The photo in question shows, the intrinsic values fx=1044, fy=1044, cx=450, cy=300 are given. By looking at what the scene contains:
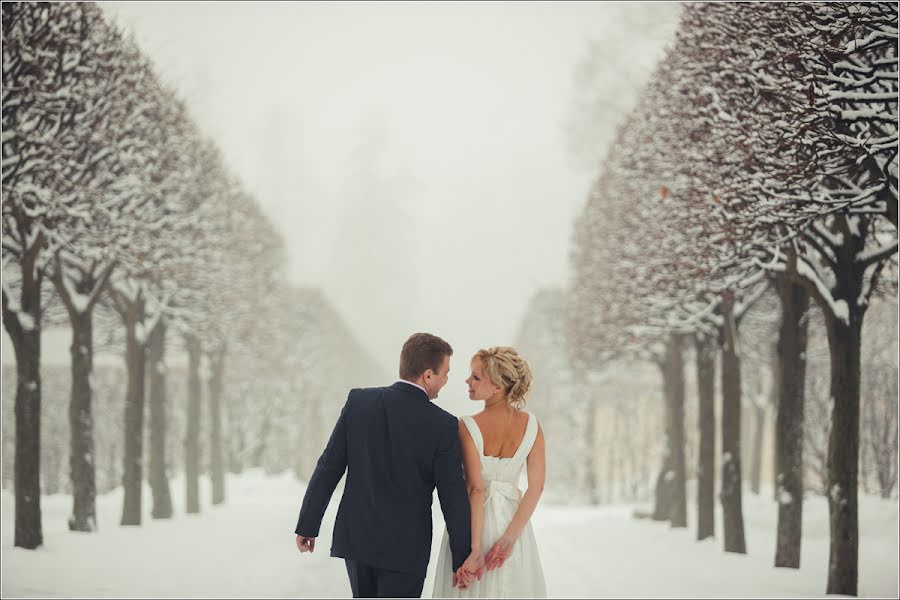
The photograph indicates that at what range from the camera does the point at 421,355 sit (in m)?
6.26

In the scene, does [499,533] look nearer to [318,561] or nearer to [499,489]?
[499,489]

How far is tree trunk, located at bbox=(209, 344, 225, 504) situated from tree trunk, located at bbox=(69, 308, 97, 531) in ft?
42.5

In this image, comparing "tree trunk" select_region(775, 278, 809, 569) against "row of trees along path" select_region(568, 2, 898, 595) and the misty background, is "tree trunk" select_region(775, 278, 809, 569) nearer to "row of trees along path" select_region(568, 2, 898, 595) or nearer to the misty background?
"row of trees along path" select_region(568, 2, 898, 595)

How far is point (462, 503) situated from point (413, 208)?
66.0 meters

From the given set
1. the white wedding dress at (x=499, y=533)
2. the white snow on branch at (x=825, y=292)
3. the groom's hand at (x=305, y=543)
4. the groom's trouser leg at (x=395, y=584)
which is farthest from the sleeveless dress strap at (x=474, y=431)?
the white snow on branch at (x=825, y=292)

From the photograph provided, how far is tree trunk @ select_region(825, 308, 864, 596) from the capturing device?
13.2 meters

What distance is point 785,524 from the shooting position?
52.4 feet

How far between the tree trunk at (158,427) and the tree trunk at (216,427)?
21.7 feet

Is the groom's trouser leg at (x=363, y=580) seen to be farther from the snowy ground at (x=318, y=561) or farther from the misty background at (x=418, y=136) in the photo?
the misty background at (x=418, y=136)

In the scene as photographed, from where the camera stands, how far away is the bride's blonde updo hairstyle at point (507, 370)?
6.43 metres

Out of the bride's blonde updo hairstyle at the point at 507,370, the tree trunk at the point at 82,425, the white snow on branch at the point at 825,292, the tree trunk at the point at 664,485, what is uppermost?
the white snow on branch at the point at 825,292

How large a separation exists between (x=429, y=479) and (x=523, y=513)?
0.63 metres

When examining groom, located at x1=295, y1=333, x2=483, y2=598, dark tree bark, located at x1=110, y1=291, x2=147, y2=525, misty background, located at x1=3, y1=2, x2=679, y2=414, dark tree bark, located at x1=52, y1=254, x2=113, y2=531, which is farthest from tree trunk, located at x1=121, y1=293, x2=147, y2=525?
groom, located at x1=295, y1=333, x2=483, y2=598

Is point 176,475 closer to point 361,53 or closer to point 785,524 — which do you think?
point 785,524
